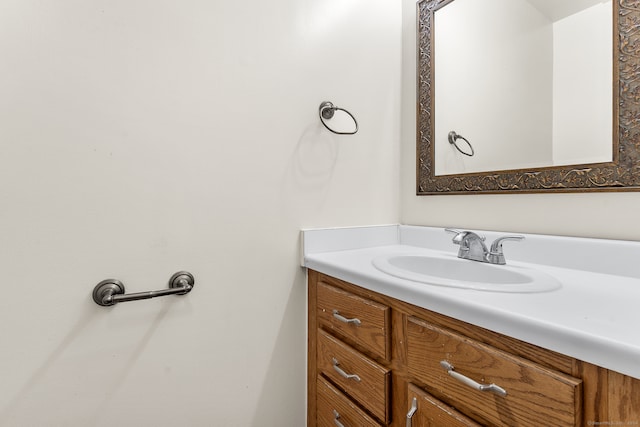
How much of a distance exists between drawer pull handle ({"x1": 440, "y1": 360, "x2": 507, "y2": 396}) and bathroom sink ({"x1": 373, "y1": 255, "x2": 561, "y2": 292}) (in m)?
0.16

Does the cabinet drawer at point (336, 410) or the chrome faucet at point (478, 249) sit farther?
the chrome faucet at point (478, 249)

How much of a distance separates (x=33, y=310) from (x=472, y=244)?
1228 mm

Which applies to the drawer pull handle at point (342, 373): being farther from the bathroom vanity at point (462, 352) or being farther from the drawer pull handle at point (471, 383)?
the drawer pull handle at point (471, 383)

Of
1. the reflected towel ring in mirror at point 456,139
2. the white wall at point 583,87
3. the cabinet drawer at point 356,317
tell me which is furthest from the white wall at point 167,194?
the white wall at point 583,87

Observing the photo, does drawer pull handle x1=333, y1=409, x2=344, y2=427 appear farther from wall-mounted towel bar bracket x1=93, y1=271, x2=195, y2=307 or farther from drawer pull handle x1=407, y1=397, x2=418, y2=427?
wall-mounted towel bar bracket x1=93, y1=271, x2=195, y2=307

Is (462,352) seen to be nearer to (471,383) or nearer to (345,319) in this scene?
(471,383)

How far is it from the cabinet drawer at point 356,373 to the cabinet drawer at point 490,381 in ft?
0.37

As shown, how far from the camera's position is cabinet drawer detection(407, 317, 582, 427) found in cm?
47

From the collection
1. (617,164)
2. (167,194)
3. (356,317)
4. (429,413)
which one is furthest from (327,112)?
(429,413)

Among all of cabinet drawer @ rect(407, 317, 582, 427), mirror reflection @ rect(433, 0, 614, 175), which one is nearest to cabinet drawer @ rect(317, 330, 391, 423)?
cabinet drawer @ rect(407, 317, 582, 427)

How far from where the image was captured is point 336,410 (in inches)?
37.7

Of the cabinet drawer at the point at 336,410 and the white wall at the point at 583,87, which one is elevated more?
the white wall at the point at 583,87

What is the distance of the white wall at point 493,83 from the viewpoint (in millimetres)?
974

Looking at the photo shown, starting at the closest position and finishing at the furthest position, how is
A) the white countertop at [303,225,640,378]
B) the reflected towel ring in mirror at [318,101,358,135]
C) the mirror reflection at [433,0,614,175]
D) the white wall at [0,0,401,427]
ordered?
the white countertop at [303,225,640,378]
the white wall at [0,0,401,427]
the mirror reflection at [433,0,614,175]
the reflected towel ring in mirror at [318,101,358,135]
